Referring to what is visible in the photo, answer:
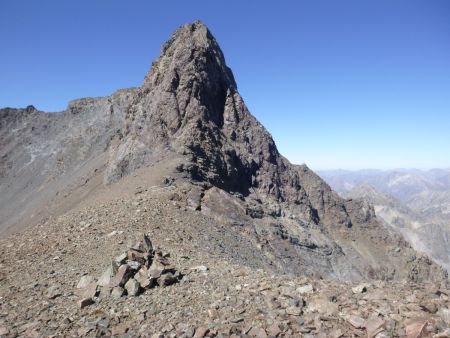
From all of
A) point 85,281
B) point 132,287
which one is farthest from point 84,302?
point 85,281

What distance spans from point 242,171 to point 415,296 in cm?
2984

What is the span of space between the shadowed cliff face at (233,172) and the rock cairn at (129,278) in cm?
846

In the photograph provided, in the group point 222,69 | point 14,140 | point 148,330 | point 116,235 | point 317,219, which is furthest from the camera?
point 14,140

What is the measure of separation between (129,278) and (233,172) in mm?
24959

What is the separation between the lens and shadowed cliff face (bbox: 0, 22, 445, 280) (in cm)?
2853

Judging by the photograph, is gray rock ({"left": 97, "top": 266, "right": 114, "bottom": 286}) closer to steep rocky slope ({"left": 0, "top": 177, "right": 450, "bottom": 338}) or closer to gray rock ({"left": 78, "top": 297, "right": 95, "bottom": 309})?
steep rocky slope ({"left": 0, "top": 177, "right": 450, "bottom": 338})

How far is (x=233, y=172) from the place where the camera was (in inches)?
Result: 1410

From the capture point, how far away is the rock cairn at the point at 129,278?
10.8m

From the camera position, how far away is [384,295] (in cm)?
949

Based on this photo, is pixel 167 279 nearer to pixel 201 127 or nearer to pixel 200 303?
pixel 200 303

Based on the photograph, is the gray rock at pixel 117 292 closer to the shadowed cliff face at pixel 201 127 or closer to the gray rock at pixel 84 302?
the gray rock at pixel 84 302

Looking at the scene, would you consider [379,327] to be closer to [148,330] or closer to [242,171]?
[148,330]

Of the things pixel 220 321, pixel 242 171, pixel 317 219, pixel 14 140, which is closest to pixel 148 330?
pixel 220 321

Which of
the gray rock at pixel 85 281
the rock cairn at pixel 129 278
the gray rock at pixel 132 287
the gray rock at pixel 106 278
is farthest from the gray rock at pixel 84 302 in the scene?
the gray rock at pixel 85 281
